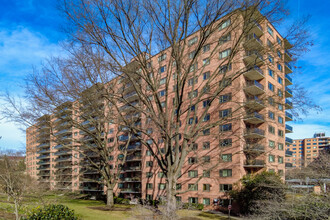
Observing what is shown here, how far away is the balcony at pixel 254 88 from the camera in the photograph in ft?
111

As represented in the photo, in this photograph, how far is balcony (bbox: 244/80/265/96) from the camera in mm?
33706

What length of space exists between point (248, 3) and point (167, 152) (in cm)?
1097

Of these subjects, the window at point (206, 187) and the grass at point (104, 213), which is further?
the window at point (206, 187)

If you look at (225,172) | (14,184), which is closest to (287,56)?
(225,172)

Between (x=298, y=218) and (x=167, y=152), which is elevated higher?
(x=167, y=152)

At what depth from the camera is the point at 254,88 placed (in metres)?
34.3

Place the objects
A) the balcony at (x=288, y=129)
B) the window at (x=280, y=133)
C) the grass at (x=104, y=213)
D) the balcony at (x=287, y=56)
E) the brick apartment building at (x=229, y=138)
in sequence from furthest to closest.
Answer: the balcony at (x=288, y=129), the window at (x=280, y=133), the brick apartment building at (x=229, y=138), the balcony at (x=287, y=56), the grass at (x=104, y=213)

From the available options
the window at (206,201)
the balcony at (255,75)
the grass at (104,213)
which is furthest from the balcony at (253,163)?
the balcony at (255,75)

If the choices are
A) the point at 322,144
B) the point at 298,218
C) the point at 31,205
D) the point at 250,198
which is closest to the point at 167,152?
the point at 298,218

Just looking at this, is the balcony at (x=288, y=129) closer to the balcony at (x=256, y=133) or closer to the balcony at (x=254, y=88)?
the balcony at (x=256, y=133)

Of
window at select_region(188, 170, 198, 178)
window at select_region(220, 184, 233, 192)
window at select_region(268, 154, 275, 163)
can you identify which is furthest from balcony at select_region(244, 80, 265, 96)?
window at select_region(188, 170, 198, 178)

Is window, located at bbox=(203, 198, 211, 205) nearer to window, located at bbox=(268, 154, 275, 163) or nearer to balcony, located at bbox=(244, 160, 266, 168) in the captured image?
balcony, located at bbox=(244, 160, 266, 168)

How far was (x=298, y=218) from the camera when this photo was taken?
13617 mm

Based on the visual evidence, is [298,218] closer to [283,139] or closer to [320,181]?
[320,181]
